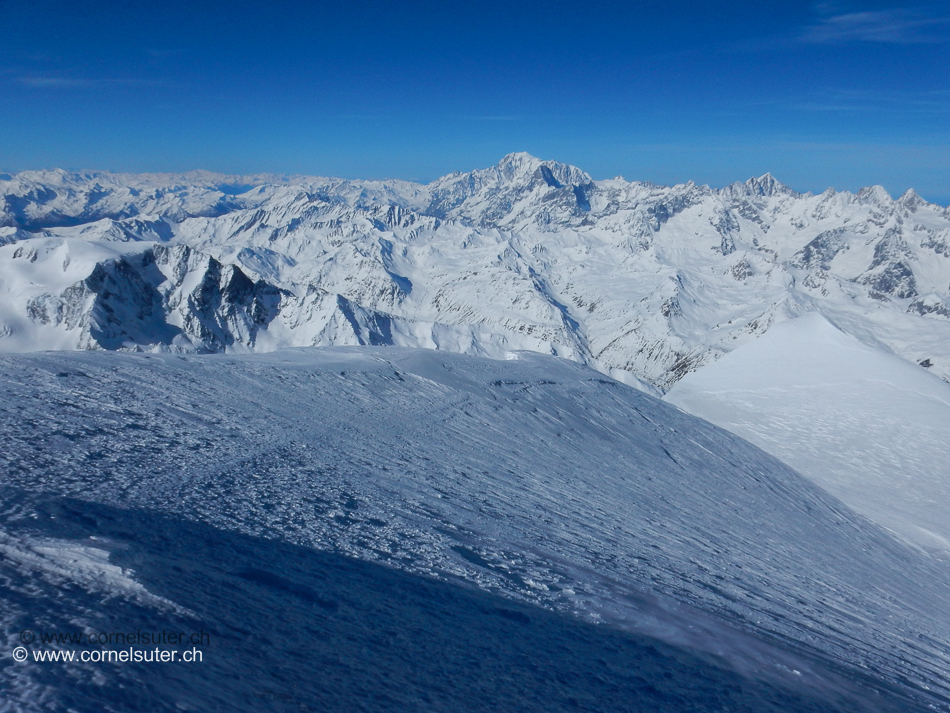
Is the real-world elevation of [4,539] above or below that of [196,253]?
below

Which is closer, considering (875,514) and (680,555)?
(680,555)

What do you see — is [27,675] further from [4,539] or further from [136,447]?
[136,447]

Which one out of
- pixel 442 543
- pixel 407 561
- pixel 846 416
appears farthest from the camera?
pixel 846 416

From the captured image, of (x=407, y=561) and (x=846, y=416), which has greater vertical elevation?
(x=846, y=416)

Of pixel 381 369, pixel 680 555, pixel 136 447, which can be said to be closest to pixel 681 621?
pixel 680 555

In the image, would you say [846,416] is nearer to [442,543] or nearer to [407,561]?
[442,543]

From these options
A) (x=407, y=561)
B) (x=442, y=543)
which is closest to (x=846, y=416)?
(x=442, y=543)
